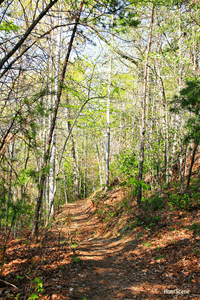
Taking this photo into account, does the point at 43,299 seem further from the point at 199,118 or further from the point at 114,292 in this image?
the point at 199,118

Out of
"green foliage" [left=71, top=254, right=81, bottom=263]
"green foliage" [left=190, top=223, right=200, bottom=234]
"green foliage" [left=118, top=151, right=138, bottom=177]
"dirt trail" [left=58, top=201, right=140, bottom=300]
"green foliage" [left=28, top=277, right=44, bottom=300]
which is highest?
"green foliage" [left=118, top=151, right=138, bottom=177]

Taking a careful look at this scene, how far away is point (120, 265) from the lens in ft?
18.5

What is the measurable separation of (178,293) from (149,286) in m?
0.64

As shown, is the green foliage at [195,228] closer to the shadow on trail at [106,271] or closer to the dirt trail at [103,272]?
the shadow on trail at [106,271]

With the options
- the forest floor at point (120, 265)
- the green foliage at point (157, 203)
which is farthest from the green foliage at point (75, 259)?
the green foliage at point (157, 203)

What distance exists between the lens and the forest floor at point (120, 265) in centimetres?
391

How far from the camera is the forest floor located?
391cm

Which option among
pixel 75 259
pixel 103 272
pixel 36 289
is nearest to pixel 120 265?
pixel 103 272

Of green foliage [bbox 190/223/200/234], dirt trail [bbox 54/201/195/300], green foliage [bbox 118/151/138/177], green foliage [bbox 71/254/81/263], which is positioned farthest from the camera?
green foliage [bbox 118/151/138/177]

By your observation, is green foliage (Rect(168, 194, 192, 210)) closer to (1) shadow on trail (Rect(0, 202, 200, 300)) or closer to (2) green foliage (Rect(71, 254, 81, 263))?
(1) shadow on trail (Rect(0, 202, 200, 300))

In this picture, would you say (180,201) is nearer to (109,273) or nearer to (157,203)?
(157,203)

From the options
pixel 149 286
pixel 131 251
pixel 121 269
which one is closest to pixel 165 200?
pixel 131 251

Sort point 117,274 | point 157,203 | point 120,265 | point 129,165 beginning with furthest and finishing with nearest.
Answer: point 129,165 → point 157,203 → point 120,265 → point 117,274

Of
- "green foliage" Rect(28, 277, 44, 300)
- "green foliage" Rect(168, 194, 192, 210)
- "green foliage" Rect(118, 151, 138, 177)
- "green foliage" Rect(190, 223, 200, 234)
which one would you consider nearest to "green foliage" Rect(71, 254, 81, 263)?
"green foliage" Rect(28, 277, 44, 300)
